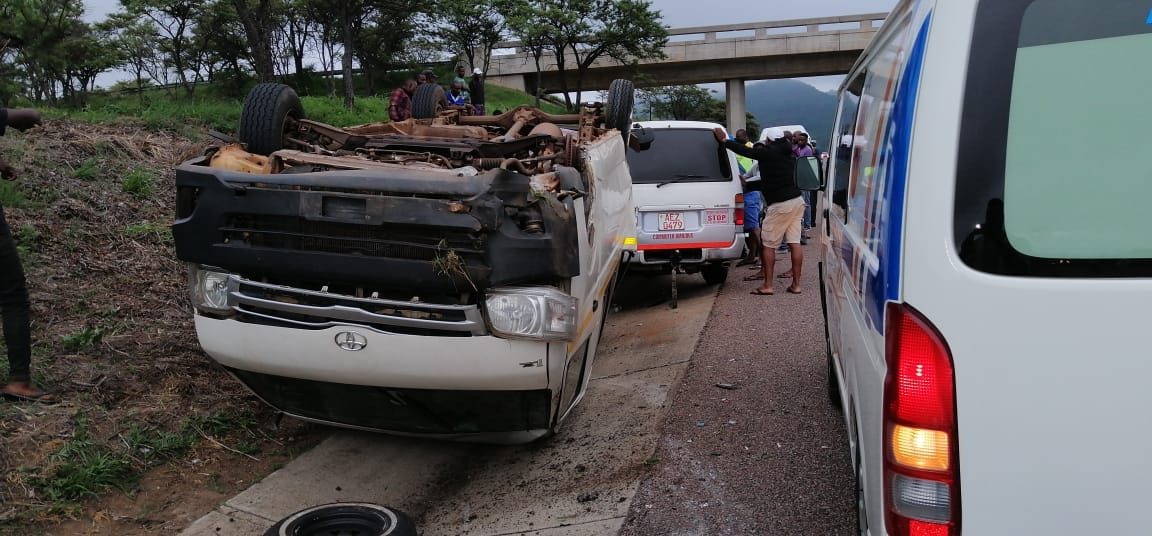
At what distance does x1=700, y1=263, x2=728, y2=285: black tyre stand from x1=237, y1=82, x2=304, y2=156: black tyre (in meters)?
5.29

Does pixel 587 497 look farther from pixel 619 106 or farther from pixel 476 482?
pixel 619 106

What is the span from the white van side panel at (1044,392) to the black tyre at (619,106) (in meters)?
4.82

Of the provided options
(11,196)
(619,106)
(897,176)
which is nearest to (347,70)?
(11,196)

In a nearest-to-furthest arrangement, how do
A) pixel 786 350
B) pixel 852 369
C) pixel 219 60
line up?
1. pixel 852 369
2. pixel 786 350
3. pixel 219 60

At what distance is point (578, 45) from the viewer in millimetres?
41125

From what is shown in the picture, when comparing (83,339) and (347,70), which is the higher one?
(347,70)

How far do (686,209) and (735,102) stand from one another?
37621 millimetres

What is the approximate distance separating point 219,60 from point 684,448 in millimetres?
36255

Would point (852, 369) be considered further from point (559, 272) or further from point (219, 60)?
point (219, 60)

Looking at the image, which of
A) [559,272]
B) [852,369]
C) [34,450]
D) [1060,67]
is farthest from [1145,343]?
[34,450]

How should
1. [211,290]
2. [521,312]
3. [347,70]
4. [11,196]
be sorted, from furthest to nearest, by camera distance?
[347,70], [11,196], [211,290], [521,312]

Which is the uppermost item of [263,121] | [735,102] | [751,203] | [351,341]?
[735,102]

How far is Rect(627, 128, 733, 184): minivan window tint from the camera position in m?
8.82

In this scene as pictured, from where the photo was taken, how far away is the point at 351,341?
3742 millimetres
